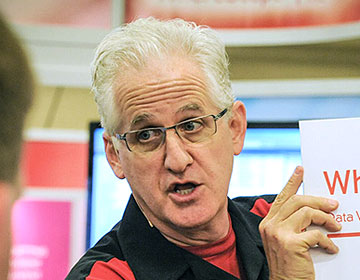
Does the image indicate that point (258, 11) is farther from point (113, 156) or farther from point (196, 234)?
point (196, 234)

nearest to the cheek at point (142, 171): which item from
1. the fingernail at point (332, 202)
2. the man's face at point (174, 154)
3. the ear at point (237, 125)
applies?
the man's face at point (174, 154)

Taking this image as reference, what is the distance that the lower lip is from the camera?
1214 millimetres

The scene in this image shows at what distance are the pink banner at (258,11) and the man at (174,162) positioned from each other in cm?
140

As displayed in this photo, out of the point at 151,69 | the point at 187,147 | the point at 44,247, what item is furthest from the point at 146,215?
the point at 44,247

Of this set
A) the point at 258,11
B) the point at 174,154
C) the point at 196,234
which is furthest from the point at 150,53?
the point at 258,11

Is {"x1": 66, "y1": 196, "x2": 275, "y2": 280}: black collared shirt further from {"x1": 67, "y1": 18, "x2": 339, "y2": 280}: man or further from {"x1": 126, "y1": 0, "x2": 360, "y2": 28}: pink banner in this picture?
{"x1": 126, "y1": 0, "x2": 360, "y2": 28}: pink banner

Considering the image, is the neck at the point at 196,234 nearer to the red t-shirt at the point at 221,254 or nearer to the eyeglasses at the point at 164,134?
the red t-shirt at the point at 221,254

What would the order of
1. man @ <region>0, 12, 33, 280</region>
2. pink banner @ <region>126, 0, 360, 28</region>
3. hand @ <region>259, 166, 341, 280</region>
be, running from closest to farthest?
man @ <region>0, 12, 33, 280</region> → hand @ <region>259, 166, 341, 280</region> → pink banner @ <region>126, 0, 360, 28</region>

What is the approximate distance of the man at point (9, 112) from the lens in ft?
1.43

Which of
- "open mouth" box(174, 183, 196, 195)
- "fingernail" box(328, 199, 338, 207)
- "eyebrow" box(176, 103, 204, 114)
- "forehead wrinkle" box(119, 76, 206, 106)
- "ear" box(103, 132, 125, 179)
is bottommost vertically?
"fingernail" box(328, 199, 338, 207)

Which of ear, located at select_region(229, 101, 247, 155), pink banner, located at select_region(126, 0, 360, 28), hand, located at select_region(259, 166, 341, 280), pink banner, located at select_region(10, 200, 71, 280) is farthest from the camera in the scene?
pink banner, located at select_region(126, 0, 360, 28)

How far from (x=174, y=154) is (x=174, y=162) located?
0.07ft

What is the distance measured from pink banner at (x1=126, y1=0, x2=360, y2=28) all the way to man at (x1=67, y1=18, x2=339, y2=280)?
4.60 ft

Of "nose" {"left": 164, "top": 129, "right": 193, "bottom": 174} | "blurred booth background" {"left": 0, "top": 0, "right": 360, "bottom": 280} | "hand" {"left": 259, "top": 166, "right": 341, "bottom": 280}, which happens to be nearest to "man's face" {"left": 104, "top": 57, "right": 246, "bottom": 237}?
"nose" {"left": 164, "top": 129, "right": 193, "bottom": 174}
